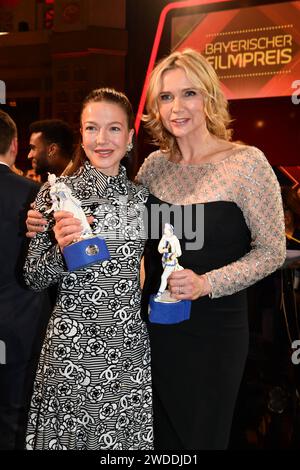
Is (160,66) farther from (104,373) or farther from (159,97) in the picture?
(104,373)

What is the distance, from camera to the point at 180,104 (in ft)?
6.78

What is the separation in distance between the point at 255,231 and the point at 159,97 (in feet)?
1.72

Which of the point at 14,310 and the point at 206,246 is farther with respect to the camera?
the point at 14,310

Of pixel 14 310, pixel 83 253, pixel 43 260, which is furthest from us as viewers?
pixel 14 310

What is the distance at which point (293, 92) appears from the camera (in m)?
4.61

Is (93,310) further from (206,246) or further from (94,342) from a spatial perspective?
(206,246)

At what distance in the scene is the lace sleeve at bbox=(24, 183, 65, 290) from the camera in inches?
71.4

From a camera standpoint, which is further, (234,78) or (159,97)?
(234,78)

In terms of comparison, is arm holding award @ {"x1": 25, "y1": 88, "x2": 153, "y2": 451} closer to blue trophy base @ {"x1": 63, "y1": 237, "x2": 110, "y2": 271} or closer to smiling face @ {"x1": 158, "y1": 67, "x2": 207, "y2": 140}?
blue trophy base @ {"x1": 63, "y1": 237, "x2": 110, "y2": 271}

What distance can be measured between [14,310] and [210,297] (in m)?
1.15

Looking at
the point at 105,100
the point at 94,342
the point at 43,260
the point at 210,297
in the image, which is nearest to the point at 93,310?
the point at 94,342

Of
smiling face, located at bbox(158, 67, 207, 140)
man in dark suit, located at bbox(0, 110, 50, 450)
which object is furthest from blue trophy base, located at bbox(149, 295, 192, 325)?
man in dark suit, located at bbox(0, 110, 50, 450)

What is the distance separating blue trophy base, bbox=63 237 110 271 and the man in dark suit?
3.47 feet

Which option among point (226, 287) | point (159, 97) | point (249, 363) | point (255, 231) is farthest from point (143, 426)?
point (249, 363)
